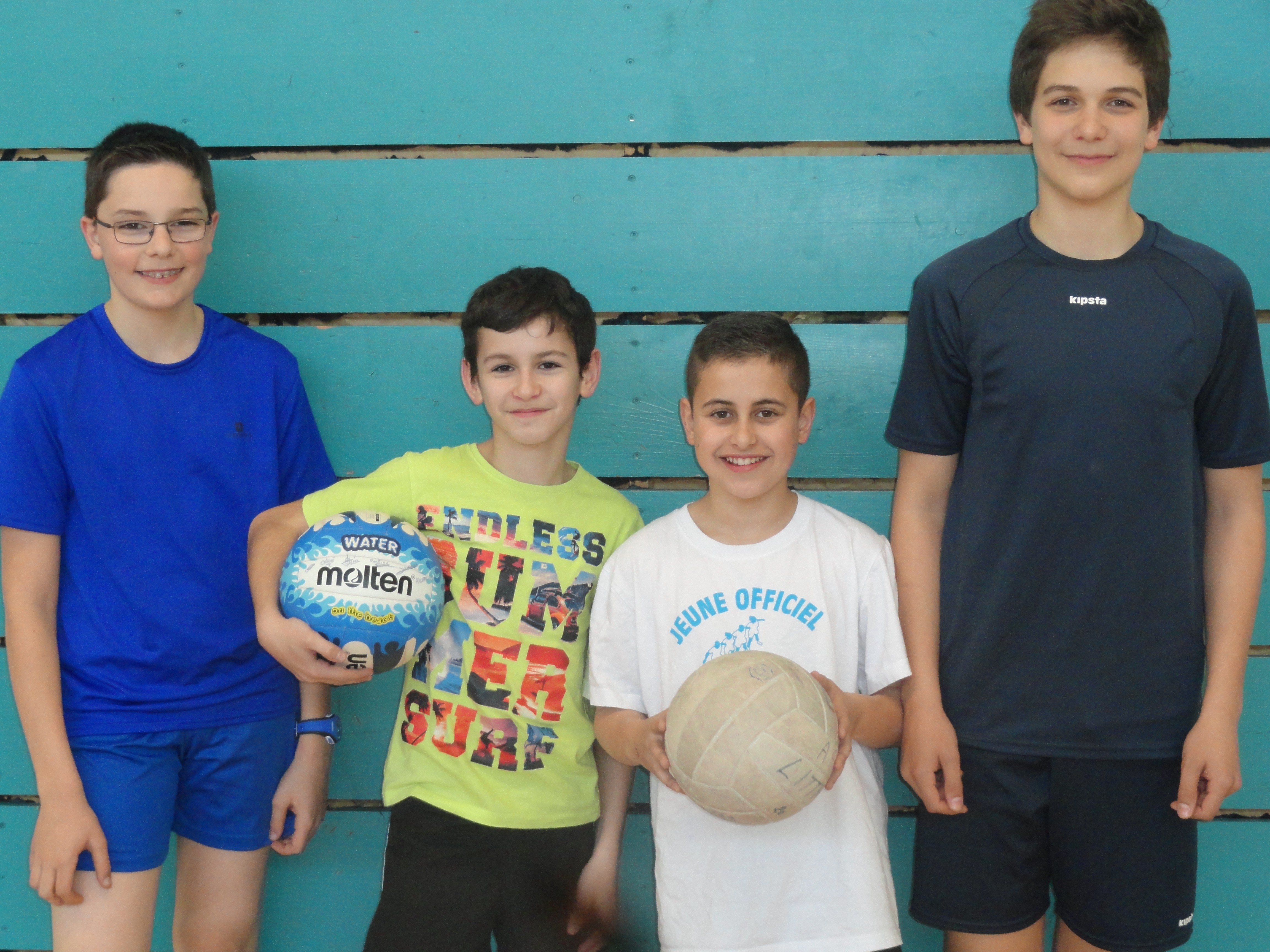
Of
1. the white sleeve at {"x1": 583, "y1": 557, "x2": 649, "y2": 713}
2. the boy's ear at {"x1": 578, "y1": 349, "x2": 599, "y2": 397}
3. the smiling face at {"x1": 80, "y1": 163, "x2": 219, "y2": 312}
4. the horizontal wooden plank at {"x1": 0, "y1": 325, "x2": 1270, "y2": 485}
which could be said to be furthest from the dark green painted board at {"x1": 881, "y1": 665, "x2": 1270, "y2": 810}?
the smiling face at {"x1": 80, "y1": 163, "x2": 219, "y2": 312}

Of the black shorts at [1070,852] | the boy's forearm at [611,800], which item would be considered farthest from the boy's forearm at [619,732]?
the black shorts at [1070,852]

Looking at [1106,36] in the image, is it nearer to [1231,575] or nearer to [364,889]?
[1231,575]

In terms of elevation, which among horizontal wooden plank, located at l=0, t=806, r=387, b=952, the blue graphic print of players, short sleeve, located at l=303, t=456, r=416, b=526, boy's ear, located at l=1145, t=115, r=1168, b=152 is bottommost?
horizontal wooden plank, located at l=0, t=806, r=387, b=952

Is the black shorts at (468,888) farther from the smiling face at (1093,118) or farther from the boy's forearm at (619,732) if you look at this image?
the smiling face at (1093,118)

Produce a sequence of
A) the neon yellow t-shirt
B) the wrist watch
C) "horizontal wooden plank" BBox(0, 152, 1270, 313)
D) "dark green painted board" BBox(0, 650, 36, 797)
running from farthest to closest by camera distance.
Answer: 1. "dark green painted board" BBox(0, 650, 36, 797)
2. "horizontal wooden plank" BBox(0, 152, 1270, 313)
3. the wrist watch
4. the neon yellow t-shirt

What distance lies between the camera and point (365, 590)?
5.80 feet

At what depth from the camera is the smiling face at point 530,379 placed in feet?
6.44

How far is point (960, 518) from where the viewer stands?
6.31 ft

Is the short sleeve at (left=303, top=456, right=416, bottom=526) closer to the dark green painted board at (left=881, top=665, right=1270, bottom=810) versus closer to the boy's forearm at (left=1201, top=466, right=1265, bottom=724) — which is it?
the dark green painted board at (left=881, top=665, right=1270, bottom=810)

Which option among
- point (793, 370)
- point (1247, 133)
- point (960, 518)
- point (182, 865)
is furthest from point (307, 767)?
point (1247, 133)

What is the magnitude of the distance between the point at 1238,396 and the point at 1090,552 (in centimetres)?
41

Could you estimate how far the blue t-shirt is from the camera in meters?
2.01

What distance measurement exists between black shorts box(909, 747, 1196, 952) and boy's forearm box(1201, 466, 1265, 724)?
18 cm

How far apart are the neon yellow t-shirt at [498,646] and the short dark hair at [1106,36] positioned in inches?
48.1
